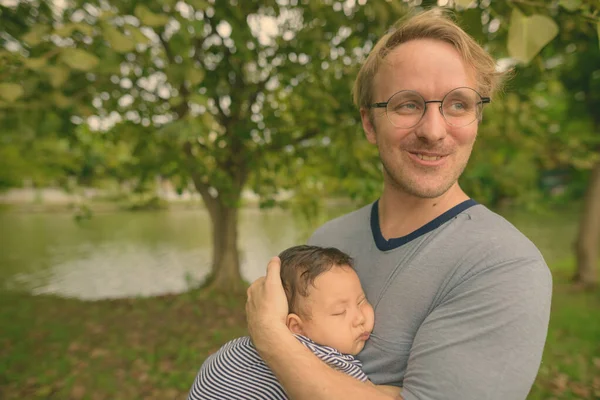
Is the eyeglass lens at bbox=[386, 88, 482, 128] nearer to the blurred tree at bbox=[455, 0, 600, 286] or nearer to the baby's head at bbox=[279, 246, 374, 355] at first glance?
the baby's head at bbox=[279, 246, 374, 355]

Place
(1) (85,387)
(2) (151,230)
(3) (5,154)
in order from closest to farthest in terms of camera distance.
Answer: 1. (1) (85,387)
2. (3) (5,154)
3. (2) (151,230)

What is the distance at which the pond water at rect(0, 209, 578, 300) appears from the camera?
893 centimetres

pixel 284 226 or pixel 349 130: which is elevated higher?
pixel 349 130

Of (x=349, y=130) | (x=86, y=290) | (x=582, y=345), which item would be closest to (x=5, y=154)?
(x=86, y=290)

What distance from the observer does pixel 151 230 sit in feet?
55.7

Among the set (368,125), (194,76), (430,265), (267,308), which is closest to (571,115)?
(194,76)

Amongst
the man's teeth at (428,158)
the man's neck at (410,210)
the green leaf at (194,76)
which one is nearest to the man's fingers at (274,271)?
the man's neck at (410,210)

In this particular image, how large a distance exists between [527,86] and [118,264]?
919 cm

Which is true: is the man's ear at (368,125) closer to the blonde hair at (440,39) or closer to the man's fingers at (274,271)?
the blonde hair at (440,39)

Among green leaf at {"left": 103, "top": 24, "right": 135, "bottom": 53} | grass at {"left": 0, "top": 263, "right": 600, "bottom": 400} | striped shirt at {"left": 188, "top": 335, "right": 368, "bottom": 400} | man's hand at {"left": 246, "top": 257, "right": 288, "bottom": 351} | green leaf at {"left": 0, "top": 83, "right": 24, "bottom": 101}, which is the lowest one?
grass at {"left": 0, "top": 263, "right": 600, "bottom": 400}

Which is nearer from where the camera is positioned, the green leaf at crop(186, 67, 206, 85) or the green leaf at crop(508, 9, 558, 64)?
the green leaf at crop(508, 9, 558, 64)

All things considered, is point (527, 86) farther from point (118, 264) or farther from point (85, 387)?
point (118, 264)

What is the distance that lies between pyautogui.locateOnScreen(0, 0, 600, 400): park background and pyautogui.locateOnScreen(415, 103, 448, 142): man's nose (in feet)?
2.03

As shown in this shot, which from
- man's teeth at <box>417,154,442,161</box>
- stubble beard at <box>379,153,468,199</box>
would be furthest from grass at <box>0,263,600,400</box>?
man's teeth at <box>417,154,442,161</box>
